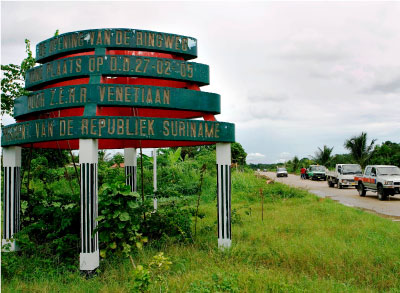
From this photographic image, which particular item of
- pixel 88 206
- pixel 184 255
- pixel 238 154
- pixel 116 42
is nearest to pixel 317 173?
pixel 238 154

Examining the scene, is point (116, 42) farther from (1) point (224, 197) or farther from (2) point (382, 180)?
(2) point (382, 180)

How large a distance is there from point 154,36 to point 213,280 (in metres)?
5.03

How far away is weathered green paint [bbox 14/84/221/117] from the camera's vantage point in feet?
23.0

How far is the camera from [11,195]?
27.2 ft

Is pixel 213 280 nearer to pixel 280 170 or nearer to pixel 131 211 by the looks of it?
pixel 131 211

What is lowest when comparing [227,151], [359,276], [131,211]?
[359,276]

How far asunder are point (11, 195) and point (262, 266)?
583 centimetres

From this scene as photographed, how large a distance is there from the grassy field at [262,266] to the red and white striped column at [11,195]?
1315 millimetres

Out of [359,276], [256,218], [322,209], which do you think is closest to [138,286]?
[359,276]

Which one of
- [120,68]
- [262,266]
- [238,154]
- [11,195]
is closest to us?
[262,266]

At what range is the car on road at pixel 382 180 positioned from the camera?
59.8ft

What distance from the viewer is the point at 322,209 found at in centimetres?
1360

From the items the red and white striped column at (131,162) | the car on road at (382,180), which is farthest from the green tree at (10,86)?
the car on road at (382,180)

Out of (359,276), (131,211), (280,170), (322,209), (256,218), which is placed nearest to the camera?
(359,276)
